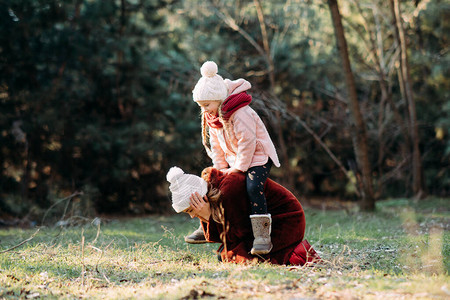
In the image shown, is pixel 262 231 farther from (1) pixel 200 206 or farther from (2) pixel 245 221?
(1) pixel 200 206

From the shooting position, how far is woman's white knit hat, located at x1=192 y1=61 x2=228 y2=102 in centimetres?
454

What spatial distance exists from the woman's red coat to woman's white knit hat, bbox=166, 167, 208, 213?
0.17m

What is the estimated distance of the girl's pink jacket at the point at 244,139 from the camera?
4.50 m

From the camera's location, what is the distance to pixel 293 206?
4793 millimetres

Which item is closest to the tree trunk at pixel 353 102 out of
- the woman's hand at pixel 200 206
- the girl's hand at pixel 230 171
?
the girl's hand at pixel 230 171

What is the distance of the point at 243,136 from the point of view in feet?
14.7

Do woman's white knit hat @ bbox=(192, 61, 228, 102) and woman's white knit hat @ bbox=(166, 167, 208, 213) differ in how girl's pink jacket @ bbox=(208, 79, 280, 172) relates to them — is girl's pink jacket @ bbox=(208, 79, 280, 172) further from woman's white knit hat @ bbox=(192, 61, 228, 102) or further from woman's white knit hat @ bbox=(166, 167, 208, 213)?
woman's white knit hat @ bbox=(166, 167, 208, 213)

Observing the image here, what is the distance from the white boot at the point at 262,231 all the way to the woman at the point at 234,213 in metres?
0.04

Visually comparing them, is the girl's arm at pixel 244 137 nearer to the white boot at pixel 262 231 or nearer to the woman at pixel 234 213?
the woman at pixel 234 213

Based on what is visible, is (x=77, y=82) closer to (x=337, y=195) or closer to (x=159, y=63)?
(x=159, y=63)

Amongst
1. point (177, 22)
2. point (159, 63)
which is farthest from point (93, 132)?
point (177, 22)

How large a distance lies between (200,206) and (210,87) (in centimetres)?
105

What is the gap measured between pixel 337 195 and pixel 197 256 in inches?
451

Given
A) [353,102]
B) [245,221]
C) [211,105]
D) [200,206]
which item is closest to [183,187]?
[200,206]
